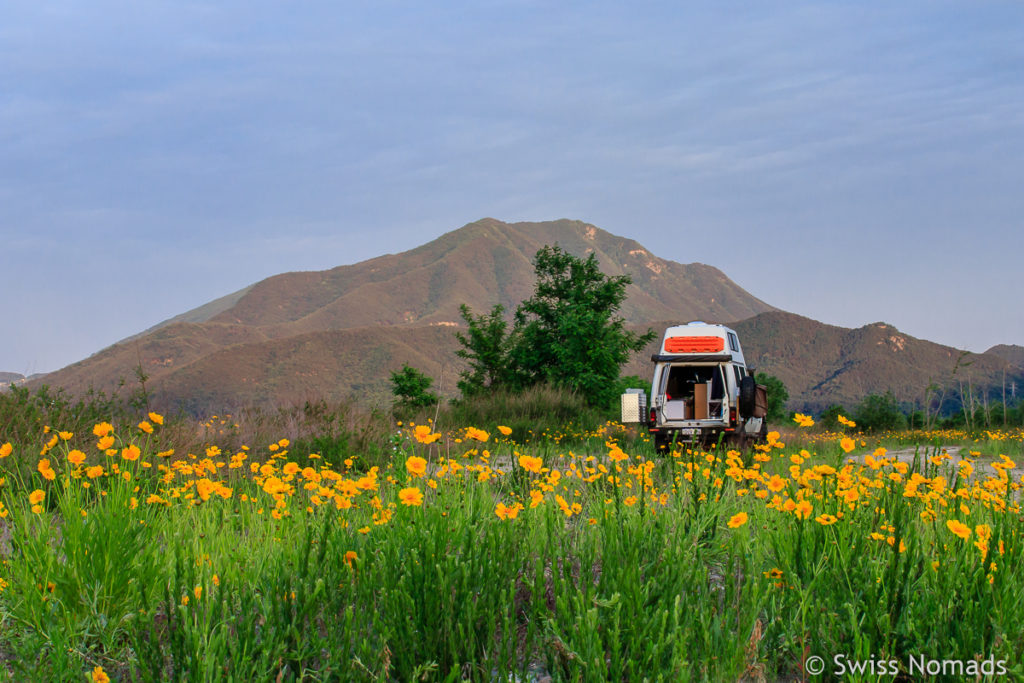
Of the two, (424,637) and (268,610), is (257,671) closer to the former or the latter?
(268,610)

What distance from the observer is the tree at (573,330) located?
82.2 ft

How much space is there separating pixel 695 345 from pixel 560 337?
44.0 ft

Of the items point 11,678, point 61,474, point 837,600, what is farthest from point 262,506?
point 837,600

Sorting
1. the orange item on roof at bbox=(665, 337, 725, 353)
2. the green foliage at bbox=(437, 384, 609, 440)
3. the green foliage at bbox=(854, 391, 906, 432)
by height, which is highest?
the orange item on roof at bbox=(665, 337, 725, 353)

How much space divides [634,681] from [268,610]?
1.34 meters

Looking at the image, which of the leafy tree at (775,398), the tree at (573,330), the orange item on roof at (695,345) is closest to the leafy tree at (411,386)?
the tree at (573,330)

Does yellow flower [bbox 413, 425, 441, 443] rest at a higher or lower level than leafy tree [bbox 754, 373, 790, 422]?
higher

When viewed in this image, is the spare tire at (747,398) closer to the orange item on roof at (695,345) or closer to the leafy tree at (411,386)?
the orange item on roof at (695,345)

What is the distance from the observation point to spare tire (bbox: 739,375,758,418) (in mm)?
13297

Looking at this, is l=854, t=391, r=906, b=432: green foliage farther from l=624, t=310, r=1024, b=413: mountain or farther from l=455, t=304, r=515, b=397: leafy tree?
l=624, t=310, r=1024, b=413: mountain

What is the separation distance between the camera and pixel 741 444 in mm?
13078

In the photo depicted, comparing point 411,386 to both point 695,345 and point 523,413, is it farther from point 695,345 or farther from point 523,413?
point 695,345

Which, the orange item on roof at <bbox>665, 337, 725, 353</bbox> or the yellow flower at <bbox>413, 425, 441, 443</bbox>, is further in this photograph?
the orange item on roof at <bbox>665, 337, 725, 353</bbox>

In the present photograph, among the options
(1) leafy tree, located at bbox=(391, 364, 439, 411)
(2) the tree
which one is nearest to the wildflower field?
(2) the tree
